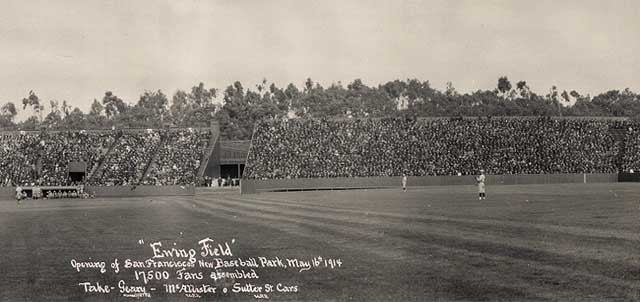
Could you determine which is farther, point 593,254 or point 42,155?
point 42,155

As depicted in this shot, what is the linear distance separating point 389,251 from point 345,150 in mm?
49580

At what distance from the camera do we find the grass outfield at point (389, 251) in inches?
404

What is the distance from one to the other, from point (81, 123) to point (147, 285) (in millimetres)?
116599

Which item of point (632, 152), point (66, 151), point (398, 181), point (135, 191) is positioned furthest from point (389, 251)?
point (632, 152)

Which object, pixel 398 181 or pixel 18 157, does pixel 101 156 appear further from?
pixel 398 181

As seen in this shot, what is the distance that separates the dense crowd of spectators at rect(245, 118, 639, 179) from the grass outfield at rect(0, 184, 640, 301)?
36.3 m

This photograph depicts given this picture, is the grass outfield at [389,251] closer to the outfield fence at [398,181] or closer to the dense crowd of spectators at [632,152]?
the outfield fence at [398,181]

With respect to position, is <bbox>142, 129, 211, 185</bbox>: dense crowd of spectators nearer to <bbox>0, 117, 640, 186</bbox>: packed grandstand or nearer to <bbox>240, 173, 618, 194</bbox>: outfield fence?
<bbox>0, 117, 640, 186</bbox>: packed grandstand

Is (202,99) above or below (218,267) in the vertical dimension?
above

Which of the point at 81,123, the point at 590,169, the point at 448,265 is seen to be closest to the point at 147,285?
the point at 448,265

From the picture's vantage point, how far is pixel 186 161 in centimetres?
6084

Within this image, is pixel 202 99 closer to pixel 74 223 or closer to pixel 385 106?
pixel 385 106

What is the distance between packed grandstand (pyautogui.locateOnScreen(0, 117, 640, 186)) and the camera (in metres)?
59.8

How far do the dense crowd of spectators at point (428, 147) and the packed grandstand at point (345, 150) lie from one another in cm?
10
